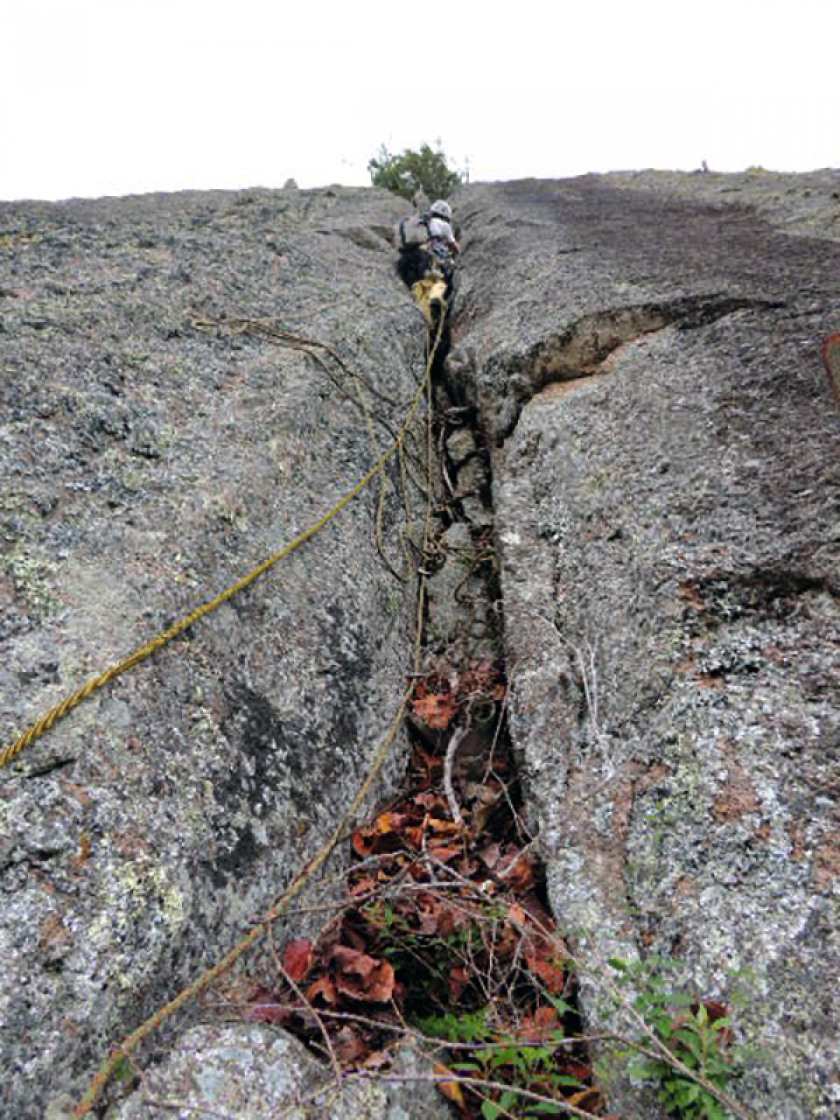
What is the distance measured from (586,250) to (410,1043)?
4.82 metres

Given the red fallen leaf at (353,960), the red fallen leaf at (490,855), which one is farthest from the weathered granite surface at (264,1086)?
the red fallen leaf at (490,855)

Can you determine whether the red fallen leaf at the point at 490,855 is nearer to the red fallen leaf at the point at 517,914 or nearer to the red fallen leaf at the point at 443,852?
the red fallen leaf at the point at 443,852

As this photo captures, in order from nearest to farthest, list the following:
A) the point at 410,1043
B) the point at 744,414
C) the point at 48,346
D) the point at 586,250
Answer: the point at 410,1043
the point at 744,414
the point at 48,346
the point at 586,250

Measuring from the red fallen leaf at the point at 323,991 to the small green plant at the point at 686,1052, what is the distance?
2.51ft

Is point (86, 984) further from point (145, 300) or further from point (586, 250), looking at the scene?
point (586, 250)

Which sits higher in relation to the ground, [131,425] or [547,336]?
[547,336]

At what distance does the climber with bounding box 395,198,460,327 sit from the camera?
6574 millimetres

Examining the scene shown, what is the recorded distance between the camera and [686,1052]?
163 centimetres

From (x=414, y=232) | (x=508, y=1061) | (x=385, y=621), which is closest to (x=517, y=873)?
(x=508, y=1061)

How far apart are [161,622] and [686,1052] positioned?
1859 millimetres

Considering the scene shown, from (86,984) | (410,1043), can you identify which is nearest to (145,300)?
(86,984)

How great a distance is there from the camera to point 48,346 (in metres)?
3.47

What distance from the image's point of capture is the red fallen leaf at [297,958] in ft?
6.85

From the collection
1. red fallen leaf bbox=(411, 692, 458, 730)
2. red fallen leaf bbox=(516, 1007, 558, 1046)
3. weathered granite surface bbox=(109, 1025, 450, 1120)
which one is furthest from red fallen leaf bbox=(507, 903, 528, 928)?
red fallen leaf bbox=(411, 692, 458, 730)
